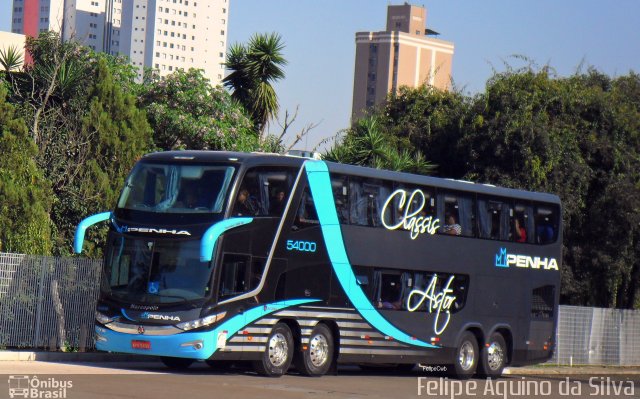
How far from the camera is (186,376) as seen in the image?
17891 millimetres

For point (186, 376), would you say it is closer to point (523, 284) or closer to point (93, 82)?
point (523, 284)

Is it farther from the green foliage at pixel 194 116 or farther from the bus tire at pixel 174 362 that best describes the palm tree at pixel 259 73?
the bus tire at pixel 174 362

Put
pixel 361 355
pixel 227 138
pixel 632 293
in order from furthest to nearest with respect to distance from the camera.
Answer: pixel 632 293 < pixel 227 138 < pixel 361 355

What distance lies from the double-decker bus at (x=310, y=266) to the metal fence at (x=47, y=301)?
265cm

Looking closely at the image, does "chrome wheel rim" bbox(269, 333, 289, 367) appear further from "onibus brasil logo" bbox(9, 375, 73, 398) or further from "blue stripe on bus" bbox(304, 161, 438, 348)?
"onibus brasil logo" bbox(9, 375, 73, 398)

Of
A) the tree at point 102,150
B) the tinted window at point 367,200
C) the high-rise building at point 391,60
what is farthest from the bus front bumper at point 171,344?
the high-rise building at point 391,60

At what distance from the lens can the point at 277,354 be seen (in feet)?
61.8

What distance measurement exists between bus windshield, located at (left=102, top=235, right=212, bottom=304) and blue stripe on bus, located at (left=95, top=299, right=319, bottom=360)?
632mm

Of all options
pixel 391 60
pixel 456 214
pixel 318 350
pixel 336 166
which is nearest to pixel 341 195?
pixel 336 166

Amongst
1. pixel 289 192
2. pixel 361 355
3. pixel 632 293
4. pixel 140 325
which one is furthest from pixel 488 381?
pixel 632 293

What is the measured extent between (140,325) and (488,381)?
29.6 feet

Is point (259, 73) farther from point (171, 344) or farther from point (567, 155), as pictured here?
point (171, 344)

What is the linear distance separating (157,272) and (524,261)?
9979 mm

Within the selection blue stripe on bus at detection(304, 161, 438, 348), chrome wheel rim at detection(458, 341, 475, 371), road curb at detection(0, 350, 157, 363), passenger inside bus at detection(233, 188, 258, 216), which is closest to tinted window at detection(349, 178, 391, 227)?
blue stripe on bus at detection(304, 161, 438, 348)
